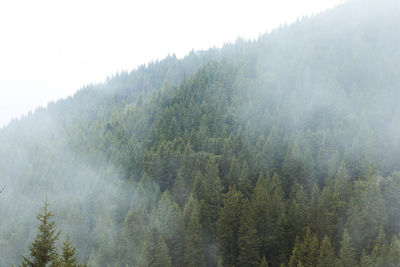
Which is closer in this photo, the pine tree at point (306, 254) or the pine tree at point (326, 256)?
the pine tree at point (326, 256)

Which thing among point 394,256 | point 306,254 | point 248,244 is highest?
point 394,256

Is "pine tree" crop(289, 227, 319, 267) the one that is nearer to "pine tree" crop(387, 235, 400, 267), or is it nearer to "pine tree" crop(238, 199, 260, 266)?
"pine tree" crop(238, 199, 260, 266)

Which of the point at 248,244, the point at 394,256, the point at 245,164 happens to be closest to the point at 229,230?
the point at 248,244

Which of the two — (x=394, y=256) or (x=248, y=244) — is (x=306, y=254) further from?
(x=394, y=256)

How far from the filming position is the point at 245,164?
6588 cm

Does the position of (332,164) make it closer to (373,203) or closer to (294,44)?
(373,203)

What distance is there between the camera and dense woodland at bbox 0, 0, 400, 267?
45188 millimetres

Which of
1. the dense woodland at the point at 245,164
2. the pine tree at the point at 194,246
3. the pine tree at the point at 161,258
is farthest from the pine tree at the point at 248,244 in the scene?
the pine tree at the point at 161,258

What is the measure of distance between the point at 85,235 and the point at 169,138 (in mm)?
39966

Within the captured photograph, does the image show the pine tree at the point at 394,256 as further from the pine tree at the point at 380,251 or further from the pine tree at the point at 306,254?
the pine tree at the point at 306,254

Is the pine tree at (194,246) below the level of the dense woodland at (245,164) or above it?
below

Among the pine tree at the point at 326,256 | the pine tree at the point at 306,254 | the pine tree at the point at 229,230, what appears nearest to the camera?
the pine tree at the point at 326,256

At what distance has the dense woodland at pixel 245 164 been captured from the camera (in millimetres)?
45188

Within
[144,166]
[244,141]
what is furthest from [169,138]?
[244,141]
